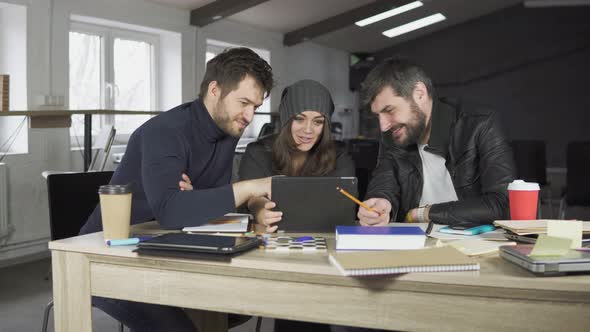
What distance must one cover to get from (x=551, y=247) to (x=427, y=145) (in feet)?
3.32

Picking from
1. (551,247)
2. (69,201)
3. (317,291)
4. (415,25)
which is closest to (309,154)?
(69,201)

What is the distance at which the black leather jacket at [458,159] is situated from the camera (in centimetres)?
218

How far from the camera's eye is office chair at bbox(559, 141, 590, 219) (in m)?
5.09

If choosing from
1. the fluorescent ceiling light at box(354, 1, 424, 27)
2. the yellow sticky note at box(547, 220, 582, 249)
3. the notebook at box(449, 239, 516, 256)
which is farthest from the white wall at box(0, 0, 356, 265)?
the yellow sticky note at box(547, 220, 582, 249)

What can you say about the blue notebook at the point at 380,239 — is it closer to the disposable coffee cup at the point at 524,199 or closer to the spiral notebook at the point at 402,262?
the spiral notebook at the point at 402,262

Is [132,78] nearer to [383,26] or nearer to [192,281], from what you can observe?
[383,26]

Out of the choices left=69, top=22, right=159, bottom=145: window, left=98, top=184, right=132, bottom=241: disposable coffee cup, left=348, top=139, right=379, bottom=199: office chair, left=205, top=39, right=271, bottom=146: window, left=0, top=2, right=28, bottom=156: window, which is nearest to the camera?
left=98, top=184, right=132, bottom=241: disposable coffee cup

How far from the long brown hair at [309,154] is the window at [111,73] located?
381 cm

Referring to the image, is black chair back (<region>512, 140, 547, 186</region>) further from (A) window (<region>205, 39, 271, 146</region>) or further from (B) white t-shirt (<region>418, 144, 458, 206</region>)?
(B) white t-shirt (<region>418, 144, 458, 206</region>)

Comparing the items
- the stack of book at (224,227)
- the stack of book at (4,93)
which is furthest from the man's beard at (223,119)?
the stack of book at (4,93)

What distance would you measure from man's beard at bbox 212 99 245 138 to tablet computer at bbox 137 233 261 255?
1.97ft

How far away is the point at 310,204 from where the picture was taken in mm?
1689

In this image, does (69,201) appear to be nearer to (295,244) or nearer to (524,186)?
(295,244)

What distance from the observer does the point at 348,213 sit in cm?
169
